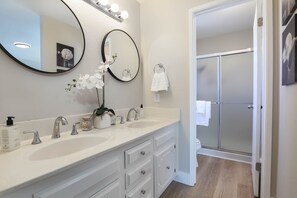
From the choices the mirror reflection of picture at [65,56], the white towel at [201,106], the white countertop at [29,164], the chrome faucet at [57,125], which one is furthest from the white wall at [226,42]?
the chrome faucet at [57,125]

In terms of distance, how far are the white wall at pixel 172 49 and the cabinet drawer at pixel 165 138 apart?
0.65 ft

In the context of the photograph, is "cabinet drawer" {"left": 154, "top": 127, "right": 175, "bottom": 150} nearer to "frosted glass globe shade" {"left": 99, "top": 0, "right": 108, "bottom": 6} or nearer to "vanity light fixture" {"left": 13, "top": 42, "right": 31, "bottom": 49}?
"vanity light fixture" {"left": 13, "top": 42, "right": 31, "bottom": 49}

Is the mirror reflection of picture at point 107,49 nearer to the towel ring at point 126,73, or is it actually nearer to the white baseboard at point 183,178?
the towel ring at point 126,73

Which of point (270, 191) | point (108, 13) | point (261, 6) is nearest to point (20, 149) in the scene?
point (108, 13)

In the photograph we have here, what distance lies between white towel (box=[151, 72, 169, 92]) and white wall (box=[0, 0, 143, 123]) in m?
0.26

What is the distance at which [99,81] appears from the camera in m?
1.37

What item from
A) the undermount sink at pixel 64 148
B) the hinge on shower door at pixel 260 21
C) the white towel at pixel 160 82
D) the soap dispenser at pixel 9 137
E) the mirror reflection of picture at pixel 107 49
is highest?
the hinge on shower door at pixel 260 21

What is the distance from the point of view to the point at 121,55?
6.07ft

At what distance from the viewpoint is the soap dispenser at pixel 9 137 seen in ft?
2.81

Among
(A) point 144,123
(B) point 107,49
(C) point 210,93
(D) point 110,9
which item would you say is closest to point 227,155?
(C) point 210,93

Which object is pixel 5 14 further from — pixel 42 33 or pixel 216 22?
pixel 216 22

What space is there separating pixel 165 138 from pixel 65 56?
1.17 meters

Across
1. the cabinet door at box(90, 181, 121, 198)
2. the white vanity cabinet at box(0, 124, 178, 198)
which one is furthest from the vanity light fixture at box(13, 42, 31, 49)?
the cabinet door at box(90, 181, 121, 198)

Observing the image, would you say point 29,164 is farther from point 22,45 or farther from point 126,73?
point 126,73
